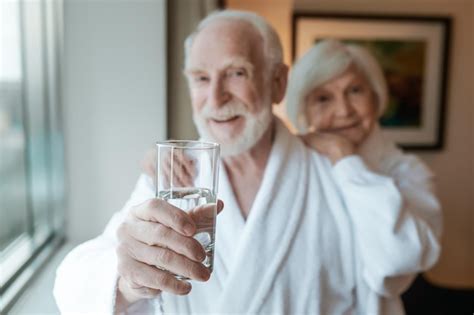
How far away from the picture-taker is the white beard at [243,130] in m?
0.86

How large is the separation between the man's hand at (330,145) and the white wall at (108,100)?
39 centimetres

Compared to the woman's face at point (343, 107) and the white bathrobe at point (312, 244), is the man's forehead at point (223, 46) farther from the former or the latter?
the woman's face at point (343, 107)

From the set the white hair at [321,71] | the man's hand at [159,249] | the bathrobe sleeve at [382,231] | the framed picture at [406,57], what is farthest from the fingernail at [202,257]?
the framed picture at [406,57]

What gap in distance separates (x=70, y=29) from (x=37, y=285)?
14.3 inches

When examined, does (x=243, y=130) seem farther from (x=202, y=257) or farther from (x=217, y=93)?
(x=202, y=257)

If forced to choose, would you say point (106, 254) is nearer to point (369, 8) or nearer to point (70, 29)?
point (70, 29)

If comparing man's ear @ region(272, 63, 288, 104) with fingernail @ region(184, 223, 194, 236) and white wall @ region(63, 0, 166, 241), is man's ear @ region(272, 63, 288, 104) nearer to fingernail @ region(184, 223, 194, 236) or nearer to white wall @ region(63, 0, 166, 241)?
white wall @ region(63, 0, 166, 241)

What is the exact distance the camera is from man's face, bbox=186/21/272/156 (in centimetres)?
84

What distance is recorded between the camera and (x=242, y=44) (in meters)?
0.87

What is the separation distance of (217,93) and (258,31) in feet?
0.55

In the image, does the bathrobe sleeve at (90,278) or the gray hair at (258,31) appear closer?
the bathrobe sleeve at (90,278)

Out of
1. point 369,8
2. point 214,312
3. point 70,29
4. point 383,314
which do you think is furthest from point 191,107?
point 369,8

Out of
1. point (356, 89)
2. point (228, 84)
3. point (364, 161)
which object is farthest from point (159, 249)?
point (356, 89)

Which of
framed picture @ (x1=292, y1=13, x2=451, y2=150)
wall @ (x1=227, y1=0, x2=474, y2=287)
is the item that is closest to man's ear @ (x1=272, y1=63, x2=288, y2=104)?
framed picture @ (x1=292, y1=13, x2=451, y2=150)
